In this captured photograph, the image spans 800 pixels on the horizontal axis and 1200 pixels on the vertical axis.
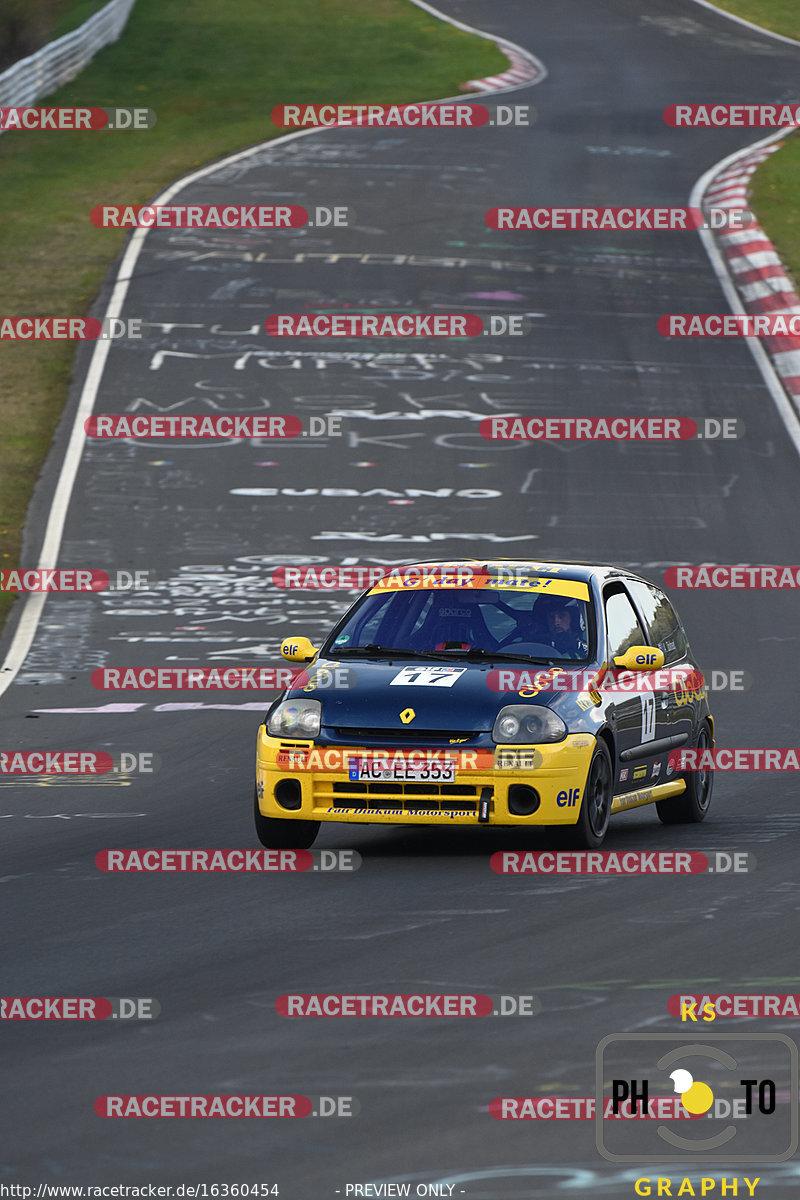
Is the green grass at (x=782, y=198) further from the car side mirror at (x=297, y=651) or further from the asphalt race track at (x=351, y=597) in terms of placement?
the car side mirror at (x=297, y=651)

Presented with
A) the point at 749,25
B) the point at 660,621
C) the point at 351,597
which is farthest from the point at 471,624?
the point at 749,25

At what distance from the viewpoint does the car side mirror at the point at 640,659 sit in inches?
402

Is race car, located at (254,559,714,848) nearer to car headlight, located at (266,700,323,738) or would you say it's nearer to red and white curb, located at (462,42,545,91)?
car headlight, located at (266,700,323,738)

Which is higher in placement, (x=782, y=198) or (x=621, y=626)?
(x=621, y=626)

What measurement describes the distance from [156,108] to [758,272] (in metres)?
17.1

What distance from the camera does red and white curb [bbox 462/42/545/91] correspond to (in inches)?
1711

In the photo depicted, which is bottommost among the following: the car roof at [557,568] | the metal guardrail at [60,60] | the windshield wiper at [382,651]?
the metal guardrail at [60,60]

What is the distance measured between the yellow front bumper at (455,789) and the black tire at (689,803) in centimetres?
154

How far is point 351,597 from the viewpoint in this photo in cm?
1886

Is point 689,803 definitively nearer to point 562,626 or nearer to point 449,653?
point 562,626

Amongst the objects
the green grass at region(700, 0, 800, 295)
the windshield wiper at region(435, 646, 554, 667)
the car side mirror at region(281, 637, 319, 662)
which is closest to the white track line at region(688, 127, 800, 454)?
the green grass at region(700, 0, 800, 295)

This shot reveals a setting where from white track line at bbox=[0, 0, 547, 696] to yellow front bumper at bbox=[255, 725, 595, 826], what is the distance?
6480mm

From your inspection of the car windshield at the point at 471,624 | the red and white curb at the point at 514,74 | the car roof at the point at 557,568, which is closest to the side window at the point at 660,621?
the car roof at the point at 557,568

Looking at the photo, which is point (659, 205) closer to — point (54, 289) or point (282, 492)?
point (54, 289)
